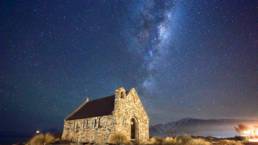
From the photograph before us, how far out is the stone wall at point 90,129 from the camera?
33781mm

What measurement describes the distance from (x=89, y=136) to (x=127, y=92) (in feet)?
31.3

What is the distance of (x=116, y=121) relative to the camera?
3319 centimetres

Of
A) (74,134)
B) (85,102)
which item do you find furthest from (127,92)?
(85,102)

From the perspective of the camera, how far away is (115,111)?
33781 millimetres

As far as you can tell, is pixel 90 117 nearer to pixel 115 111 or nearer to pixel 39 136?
pixel 115 111

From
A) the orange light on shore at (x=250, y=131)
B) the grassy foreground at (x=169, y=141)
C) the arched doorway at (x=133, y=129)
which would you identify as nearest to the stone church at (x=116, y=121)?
the arched doorway at (x=133, y=129)

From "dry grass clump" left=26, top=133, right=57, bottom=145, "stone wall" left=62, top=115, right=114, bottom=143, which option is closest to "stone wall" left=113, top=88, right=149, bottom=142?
"stone wall" left=62, top=115, right=114, bottom=143

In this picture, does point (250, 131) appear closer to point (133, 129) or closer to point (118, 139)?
point (118, 139)

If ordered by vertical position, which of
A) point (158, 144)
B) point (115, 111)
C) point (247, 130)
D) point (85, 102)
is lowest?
point (158, 144)

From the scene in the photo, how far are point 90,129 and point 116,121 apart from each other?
20.4ft

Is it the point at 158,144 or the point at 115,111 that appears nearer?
the point at 158,144

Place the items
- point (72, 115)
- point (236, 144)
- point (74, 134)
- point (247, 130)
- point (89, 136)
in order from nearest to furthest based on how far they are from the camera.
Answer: point (247, 130) → point (236, 144) → point (89, 136) → point (74, 134) → point (72, 115)

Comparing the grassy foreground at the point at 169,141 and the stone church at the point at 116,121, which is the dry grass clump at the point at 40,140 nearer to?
the grassy foreground at the point at 169,141

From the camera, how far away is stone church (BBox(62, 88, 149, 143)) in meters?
33.7
